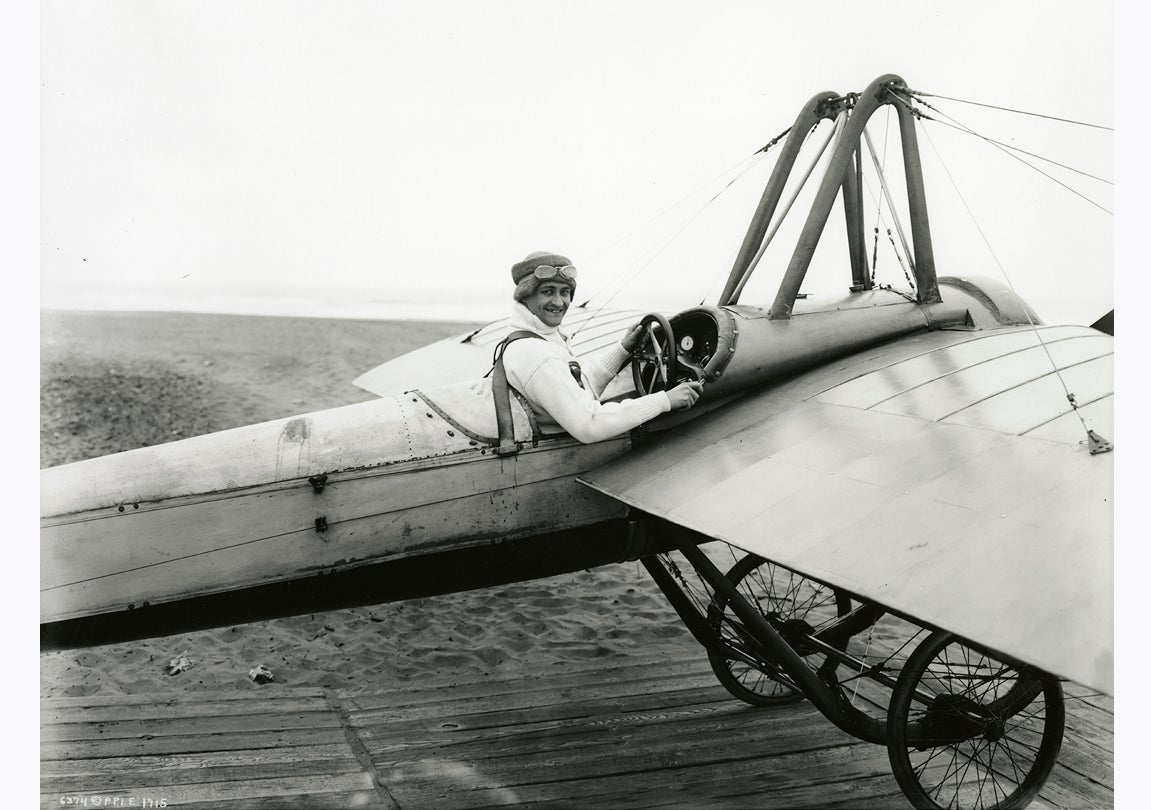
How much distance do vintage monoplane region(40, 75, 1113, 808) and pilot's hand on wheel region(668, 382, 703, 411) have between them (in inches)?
8.3

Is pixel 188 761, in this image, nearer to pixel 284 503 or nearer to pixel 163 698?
pixel 163 698

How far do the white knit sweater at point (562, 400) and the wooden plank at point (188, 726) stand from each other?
226cm

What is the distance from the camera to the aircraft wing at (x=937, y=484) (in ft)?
7.41

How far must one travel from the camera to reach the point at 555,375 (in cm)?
376

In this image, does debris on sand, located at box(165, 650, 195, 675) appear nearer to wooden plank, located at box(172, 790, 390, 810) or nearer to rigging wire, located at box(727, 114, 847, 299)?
wooden plank, located at box(172, 790, 390, 810)

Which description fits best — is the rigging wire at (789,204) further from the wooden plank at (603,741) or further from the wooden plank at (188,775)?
the wooden plank at (188,775)

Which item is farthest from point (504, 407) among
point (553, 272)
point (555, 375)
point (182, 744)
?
point (182, 744)

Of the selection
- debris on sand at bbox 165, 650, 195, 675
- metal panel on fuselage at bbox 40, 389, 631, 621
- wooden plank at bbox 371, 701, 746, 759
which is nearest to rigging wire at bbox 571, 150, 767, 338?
metal panel on fuselage at bbox 40, 389, 631, 621

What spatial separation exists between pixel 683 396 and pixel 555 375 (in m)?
0.62

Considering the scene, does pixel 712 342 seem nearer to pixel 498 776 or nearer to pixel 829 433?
pixel 829 433

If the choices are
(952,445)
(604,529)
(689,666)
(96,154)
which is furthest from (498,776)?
(96,154)

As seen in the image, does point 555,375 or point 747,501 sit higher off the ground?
point 555,375

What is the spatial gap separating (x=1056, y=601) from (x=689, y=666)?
11.2 feet

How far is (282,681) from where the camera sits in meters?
5.36
